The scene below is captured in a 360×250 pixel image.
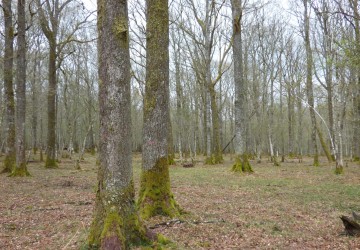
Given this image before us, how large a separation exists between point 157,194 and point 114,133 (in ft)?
7.77

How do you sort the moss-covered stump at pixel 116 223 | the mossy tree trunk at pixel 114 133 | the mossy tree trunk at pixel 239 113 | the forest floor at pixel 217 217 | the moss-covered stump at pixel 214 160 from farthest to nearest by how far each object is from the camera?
the moss-covered stump at pixel 214 160
the mossy tree trunk at pixel 239 113
the forest floor at pixel 217 217
the mossy tree trunk at pixel 114 133
the moss-covered stump at pixel 116 223

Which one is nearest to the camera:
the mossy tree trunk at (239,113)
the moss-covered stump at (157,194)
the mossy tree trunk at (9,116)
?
the moss-covered stump at (157,194)

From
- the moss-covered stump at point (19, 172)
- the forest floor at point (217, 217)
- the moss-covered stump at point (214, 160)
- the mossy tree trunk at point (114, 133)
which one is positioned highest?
the mossy tree trunk at point (114, 133)

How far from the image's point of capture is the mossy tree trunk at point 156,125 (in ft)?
19.4

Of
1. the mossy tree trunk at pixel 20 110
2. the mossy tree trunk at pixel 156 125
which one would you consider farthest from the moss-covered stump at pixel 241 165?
the mossy tree trunk at pixel 20 110

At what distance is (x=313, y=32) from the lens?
20.5 m

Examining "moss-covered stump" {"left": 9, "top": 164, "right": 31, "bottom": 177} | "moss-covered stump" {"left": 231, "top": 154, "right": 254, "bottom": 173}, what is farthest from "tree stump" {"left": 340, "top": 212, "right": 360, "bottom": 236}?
"moss-covered stump" {"left": 9, "top": 164, "right": 31, "bottom": 177}

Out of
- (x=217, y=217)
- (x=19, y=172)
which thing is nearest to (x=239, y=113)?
(x=217, y=217)

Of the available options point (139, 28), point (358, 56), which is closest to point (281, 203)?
point (358, 56)

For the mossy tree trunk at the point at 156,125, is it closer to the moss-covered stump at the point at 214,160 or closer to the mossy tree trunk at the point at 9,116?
the mossy tree trunk at the point at 9,116

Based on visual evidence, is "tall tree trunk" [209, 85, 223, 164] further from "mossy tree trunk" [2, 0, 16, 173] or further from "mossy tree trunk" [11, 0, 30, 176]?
"mossy tree trunk" [2, 0, 16, 173]

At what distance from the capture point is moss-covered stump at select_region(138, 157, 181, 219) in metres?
5.84

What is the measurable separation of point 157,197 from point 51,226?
206cm

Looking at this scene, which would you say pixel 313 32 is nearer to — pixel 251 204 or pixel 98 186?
pixel 251 204
